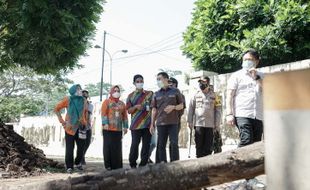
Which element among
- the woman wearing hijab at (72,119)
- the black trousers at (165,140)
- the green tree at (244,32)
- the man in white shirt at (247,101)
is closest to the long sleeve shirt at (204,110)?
the black trousers at (165,140)

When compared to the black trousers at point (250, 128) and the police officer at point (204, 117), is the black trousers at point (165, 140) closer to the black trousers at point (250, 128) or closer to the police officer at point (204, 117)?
the police officer at point (204, 117)

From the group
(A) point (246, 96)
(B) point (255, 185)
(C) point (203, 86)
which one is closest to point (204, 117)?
(C) point (203, 86)

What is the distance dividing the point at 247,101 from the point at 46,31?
→ 5709mm

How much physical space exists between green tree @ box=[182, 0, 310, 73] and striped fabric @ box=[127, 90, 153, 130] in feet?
16.1

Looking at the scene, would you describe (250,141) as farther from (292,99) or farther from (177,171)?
(292,99)

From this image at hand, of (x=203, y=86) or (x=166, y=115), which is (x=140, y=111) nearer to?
(x=166, y=115)

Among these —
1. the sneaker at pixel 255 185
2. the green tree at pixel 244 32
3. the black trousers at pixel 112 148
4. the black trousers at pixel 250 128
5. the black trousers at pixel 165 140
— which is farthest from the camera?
the green tree at pixel 244 32

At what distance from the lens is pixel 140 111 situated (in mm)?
7051

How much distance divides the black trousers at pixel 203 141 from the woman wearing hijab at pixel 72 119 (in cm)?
222

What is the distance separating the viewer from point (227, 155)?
344 cm

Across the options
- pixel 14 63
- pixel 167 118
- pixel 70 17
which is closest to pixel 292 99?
pixel 167 118

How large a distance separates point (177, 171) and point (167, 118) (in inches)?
125

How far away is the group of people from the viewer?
5.08m

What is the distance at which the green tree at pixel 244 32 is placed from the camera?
36.0ft
